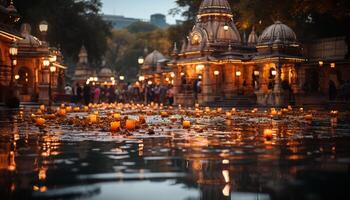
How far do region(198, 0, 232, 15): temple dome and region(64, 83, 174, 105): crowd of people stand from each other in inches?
382

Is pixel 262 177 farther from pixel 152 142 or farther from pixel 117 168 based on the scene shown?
pixel 152 142

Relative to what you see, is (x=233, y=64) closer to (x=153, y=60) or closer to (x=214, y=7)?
(x=214, y=7)

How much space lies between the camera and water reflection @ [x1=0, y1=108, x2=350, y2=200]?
187 inches

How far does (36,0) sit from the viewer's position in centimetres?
5572

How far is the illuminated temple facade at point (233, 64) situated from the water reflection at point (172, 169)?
39.0m

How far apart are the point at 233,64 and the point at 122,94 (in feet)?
67.1

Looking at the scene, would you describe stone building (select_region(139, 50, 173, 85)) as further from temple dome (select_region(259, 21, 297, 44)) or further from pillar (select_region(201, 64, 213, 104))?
temple dome (select_region(259, 21, 297, 44))

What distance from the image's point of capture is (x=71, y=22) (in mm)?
69312

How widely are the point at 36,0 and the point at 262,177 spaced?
175ft

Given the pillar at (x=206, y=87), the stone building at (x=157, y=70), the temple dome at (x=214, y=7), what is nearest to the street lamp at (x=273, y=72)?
the pillar at (x=206, y=87)

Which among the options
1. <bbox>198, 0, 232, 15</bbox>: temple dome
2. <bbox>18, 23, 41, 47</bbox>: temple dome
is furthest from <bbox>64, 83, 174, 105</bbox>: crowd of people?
<bbox>198, 0, 232, 15</bbox>: temple dome

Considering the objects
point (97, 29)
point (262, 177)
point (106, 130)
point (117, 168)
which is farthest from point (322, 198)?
point (97, 29)

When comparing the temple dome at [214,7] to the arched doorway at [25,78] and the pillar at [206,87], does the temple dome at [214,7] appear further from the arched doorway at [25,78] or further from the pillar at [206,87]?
the arched doorway at [25,78]

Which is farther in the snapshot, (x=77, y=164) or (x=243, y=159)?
(x=243, y=159)
